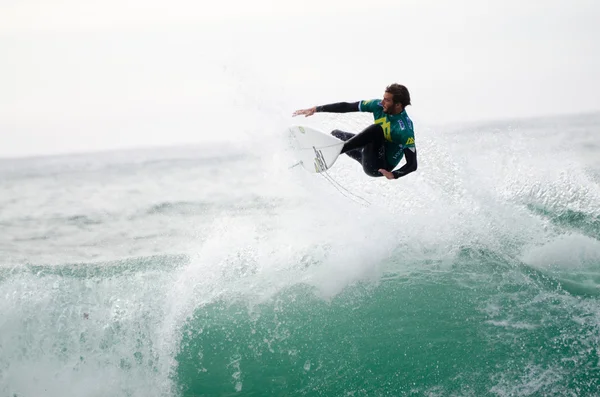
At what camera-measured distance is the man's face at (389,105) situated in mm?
5680

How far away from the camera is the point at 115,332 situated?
5.43 metres

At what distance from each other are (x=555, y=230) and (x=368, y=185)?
2.93 meters

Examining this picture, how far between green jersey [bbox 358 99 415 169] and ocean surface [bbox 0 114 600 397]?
1478mm

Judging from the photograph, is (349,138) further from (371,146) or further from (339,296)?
(339,296)

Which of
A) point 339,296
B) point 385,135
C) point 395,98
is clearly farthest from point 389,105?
point 339,296

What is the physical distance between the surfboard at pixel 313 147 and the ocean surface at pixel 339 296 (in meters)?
0.30

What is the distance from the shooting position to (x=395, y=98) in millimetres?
5668

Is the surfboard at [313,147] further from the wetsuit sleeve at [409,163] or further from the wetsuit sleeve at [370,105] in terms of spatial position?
the wetsuit sleeve at [409,163]

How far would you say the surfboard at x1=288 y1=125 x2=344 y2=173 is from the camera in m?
6.58

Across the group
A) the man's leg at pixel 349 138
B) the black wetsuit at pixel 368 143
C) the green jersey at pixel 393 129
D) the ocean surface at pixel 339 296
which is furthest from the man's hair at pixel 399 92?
the ocean surface at pixel 339 296

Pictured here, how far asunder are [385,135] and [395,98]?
0.54 m

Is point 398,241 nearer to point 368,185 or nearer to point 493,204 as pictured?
point 368,185

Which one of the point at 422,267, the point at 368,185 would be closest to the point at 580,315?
the point at 422,267

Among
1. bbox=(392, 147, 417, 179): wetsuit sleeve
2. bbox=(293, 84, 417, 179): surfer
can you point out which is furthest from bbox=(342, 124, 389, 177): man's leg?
bbox=(392, 147, 417, 179): wetsuit sleeve
